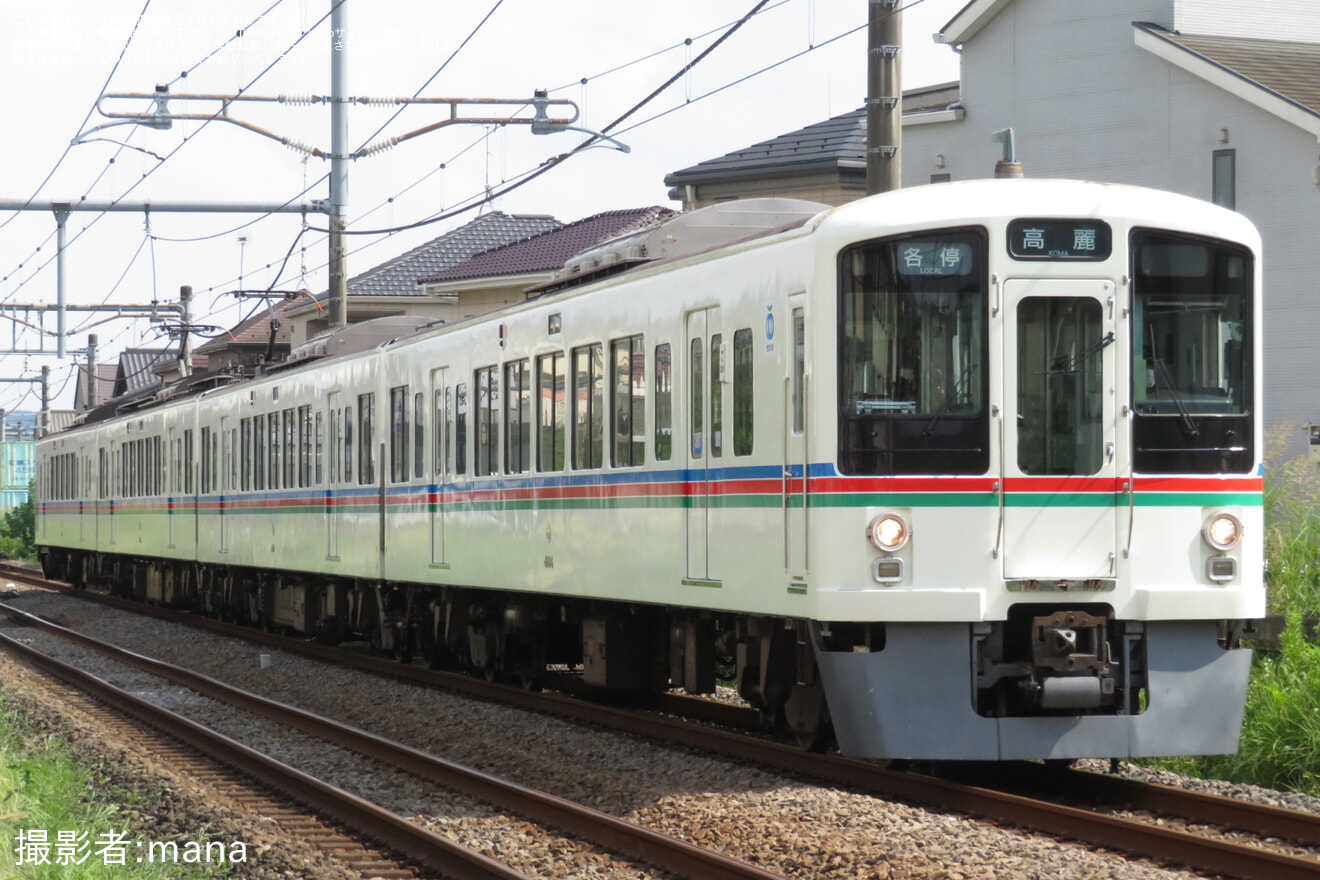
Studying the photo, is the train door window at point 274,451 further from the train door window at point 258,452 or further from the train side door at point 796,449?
the train side door at point 796,449

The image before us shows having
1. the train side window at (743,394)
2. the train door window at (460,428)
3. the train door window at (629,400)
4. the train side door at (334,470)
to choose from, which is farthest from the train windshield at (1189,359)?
the train side door at (334,470)

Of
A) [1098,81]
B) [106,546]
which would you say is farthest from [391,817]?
[106,546]

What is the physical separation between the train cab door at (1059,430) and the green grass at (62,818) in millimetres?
4074

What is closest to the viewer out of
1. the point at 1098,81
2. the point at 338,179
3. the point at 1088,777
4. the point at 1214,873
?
the point at 1214,873

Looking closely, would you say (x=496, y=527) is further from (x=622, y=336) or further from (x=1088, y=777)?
(x=1088, y=777)

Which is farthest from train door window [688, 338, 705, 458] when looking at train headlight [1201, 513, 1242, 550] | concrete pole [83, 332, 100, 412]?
concrete pole [83, 332, 100, 412]

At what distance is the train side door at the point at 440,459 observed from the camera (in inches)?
594

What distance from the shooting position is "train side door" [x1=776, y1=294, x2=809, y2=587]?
908 centimetres

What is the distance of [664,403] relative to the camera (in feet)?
35.8

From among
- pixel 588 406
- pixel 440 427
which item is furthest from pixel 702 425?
pixel 440 427

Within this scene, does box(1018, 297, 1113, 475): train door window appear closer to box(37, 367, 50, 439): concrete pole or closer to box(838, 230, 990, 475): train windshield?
box(838, 230, 990, 475): train windshield

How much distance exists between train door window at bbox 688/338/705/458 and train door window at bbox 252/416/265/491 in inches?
472

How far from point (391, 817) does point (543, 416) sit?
463 cm

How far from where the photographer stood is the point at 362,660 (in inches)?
702
